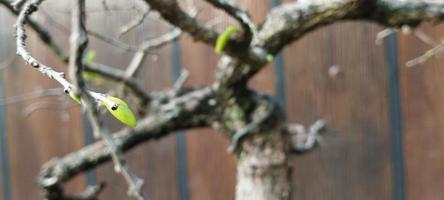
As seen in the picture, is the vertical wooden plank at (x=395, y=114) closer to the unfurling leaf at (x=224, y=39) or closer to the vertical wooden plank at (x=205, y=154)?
the vertical wooden plank at (x=205, y=154)

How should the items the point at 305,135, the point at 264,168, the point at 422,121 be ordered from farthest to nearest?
the point at 422,121 → the point at 305,135 → the point at 264,168

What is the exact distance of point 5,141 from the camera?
1.20 m

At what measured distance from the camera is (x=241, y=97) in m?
0.64

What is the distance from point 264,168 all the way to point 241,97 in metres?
0.09

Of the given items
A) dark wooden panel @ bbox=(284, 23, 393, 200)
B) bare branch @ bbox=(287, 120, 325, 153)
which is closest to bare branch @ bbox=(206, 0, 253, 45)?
bare branch @ bbox=(287, 120, 325, 153)

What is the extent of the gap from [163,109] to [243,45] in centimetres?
18

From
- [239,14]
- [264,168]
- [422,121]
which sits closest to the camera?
[239,14]

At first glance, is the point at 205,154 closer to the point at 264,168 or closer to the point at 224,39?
the point at 264,168

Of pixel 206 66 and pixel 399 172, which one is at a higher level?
pixel 206 66

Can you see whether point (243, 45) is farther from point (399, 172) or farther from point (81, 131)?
point (81, 131)

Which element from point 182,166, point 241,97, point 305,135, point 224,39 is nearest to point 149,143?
point 182,166

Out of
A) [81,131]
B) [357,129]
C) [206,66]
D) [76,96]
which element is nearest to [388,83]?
[357,129]

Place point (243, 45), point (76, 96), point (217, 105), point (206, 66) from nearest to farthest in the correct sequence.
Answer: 1. point (76, 96)
2. point (243, 45)
3. point (217, 105)
4. point (206, 66)

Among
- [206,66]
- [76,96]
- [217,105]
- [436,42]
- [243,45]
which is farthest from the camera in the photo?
[206,66]
